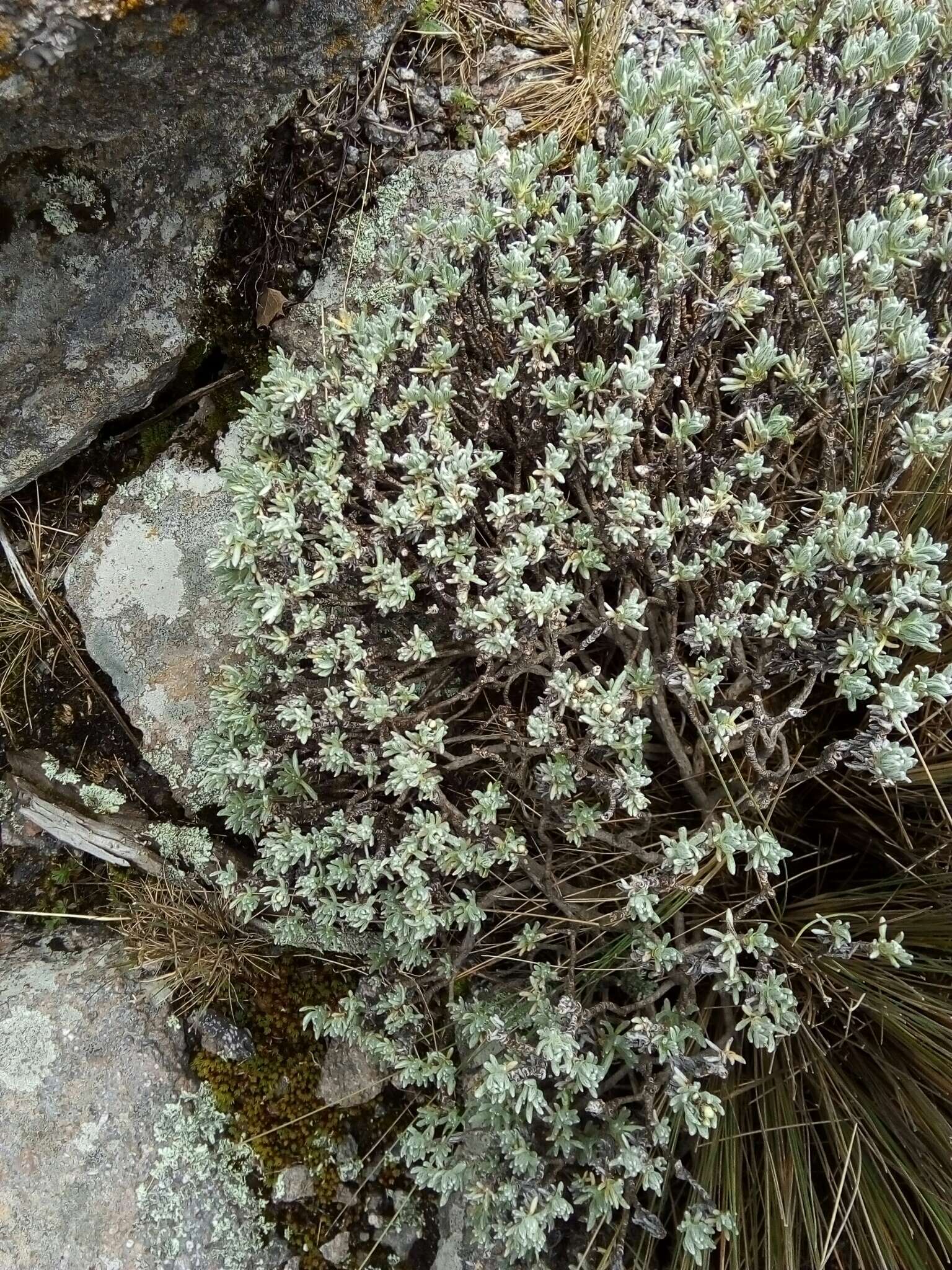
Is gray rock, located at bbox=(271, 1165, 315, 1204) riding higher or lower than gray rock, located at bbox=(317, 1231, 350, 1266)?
higher

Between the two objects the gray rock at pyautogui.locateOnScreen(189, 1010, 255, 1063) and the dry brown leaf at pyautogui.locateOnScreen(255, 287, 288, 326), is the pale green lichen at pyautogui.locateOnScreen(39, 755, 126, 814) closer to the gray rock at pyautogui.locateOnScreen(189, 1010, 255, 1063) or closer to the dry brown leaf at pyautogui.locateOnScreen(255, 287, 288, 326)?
the gray rock at pyautogui.locateOnScreen(189, 1010, 255, 1063)

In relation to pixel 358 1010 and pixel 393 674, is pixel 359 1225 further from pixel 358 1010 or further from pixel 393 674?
pixel 393 674

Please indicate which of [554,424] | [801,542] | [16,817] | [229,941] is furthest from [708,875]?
[16,817]

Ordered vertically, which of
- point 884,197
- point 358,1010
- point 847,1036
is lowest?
point 358,1010

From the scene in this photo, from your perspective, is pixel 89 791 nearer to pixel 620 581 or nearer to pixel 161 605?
pixel 161 605

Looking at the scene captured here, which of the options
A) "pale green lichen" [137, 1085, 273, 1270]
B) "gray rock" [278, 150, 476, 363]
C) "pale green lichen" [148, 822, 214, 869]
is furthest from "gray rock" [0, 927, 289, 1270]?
"gray rock" [278, 150, 476, 363]

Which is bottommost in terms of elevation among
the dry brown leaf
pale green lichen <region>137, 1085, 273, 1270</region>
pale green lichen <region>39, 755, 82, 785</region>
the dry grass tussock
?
pale green lichen <region>137, 1085, 273, 1270</region>
